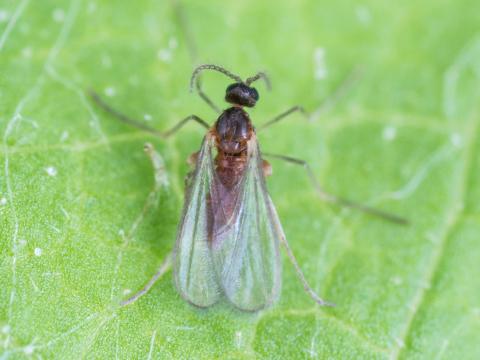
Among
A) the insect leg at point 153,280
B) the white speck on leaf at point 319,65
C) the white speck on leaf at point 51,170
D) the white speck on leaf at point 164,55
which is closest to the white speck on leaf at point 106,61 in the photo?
the white speck on leaf at point 164,55

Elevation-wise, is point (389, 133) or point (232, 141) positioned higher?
point (389, 133)

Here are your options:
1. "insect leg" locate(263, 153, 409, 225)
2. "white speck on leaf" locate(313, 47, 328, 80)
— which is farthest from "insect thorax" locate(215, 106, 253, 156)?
"white speck on leaf" locate(313, 47, 328, 80)

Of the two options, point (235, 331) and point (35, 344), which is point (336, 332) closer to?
point (235, 331)

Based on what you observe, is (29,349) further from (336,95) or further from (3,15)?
(336,95)

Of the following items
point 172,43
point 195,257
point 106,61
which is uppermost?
point 172,43

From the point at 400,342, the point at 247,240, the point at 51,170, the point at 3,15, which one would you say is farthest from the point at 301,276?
the point at 3,15

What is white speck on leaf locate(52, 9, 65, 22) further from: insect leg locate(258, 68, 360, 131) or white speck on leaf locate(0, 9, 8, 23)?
insect leg locate(258, 68, 360, 131)
